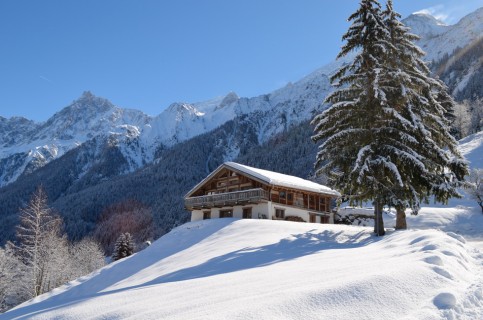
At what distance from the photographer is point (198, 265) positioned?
1962 cm

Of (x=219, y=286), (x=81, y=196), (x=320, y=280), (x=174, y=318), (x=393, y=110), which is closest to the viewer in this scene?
(x=174, y=318)

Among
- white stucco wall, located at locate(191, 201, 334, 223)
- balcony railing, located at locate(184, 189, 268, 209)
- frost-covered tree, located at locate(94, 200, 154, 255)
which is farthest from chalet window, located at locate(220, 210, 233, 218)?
frost-covered tree, located at locate(94, 200, 154, 255)

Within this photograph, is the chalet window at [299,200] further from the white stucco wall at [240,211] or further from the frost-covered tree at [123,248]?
the frost-covered tree at [123,248]

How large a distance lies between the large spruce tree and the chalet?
13.9 metres

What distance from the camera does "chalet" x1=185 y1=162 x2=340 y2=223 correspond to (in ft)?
129

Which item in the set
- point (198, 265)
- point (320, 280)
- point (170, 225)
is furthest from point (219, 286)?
point (170, 225)

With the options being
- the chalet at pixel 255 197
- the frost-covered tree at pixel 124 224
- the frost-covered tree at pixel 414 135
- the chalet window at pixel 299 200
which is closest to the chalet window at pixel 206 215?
the chalet at pixel 255 197

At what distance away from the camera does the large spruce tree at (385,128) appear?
2344 cm

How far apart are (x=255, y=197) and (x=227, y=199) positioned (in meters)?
3.24

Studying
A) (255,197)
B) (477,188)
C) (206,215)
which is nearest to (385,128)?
(255,197)

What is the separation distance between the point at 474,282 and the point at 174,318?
276 inches

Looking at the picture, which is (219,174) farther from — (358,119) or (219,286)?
(219,286)

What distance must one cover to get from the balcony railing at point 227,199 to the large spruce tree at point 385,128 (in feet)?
43.5

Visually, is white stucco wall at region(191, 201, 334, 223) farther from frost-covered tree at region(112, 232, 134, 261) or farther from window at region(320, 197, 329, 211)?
frost-covered tree at region(112, 232, 134, 261)
